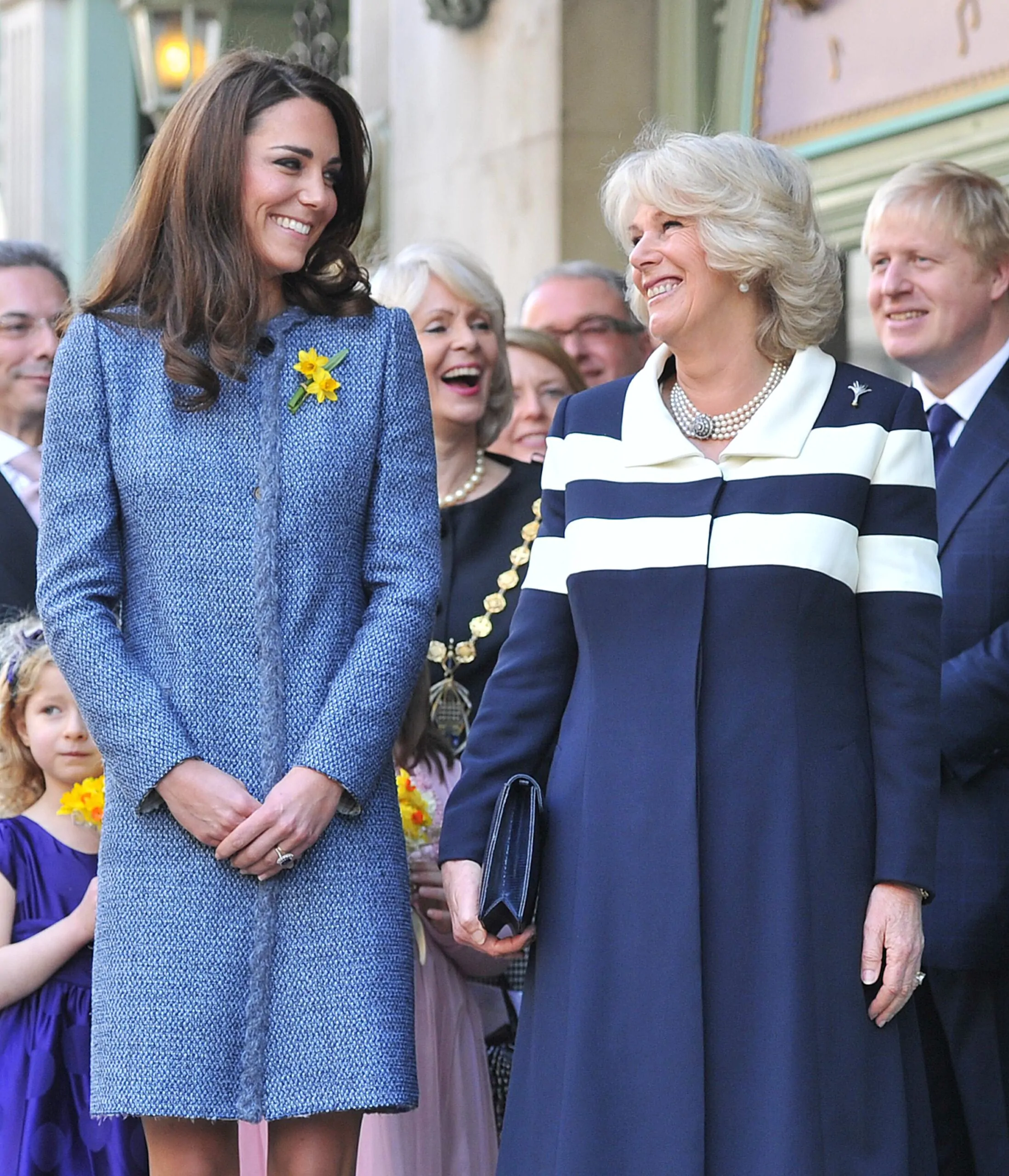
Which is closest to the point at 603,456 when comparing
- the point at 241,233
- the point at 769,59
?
the point at 241,233

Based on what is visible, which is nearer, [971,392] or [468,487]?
[971,392]

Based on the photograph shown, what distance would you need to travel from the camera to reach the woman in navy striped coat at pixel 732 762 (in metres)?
3.34

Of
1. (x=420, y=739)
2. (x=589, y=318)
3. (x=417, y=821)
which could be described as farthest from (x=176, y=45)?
(x=417, y=821)

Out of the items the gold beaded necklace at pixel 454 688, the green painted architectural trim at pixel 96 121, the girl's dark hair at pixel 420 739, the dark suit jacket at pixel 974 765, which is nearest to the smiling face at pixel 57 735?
the girl's dark hair at pixel 420 739

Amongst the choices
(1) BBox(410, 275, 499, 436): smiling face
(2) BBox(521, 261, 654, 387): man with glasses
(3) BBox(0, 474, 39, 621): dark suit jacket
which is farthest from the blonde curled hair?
(2) BBox(521, 261, 654, 387): man with glasses

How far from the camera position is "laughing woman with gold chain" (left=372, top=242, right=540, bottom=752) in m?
4.81

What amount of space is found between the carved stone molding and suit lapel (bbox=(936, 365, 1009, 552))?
368 cm

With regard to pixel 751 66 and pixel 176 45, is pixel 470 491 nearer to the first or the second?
pixel 751 66

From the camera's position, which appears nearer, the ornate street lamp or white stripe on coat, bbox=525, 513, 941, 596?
white stripe on coat, bbox=525, 513, 941, 596

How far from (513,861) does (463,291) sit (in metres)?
2.07

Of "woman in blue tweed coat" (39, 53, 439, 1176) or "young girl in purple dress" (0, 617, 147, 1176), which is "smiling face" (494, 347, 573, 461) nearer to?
"young girl in purple dress" (0, 617, 147, 1176)

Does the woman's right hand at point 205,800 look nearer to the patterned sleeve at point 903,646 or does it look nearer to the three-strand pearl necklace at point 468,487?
the patterned sleeve at point 903,646

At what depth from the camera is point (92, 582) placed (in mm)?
3496

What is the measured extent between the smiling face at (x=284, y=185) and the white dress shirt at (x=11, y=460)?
1633mm
